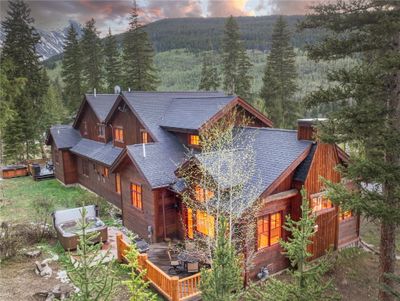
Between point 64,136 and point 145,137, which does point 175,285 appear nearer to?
point 145,137

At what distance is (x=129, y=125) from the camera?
843 inches

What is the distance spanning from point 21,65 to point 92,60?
28.4 ft

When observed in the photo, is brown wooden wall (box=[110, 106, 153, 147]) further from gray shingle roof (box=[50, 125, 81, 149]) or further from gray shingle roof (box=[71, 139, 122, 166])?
gray shingle roof (box=[50, 125, 81, 149])

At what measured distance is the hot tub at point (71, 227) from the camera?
14.6 meters

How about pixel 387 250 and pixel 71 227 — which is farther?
pixel 71 227

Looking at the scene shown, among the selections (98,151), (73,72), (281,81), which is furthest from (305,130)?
(73,72)

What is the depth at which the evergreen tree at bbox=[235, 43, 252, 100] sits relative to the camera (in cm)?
3775

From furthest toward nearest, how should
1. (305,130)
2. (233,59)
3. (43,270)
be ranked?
(233,59) < (305,130) < (43,270)

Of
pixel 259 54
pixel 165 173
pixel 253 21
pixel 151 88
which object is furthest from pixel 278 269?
pixel 253 21

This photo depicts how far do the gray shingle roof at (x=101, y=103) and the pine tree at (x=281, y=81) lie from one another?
18131 millimetres

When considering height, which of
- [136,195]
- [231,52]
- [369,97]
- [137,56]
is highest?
[231,52]

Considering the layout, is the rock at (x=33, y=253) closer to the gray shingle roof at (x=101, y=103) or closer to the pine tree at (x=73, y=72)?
the gray shingle roof at (x=101, y=103)

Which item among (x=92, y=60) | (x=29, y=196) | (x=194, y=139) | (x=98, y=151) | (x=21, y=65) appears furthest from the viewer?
(x=92, y=60)

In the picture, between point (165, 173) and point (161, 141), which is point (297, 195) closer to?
point (165, 173)
